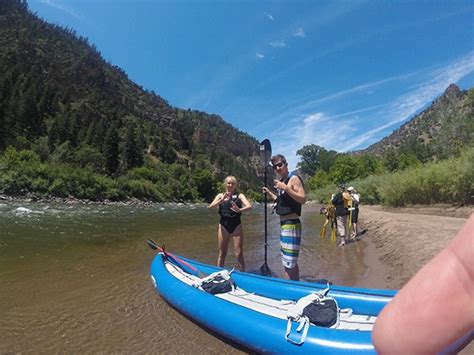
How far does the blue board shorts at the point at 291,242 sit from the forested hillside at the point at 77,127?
3352 centimetres

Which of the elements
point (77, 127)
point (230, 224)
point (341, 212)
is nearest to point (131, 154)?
point (77, 127)

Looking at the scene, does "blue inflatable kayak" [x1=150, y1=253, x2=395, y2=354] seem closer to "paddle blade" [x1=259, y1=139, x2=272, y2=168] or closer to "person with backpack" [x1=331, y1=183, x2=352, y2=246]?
"paddle blade" [x1=259, y1=139, x2=272, y2=168]

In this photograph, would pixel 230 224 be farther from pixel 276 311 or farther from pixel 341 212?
pixel 341 212

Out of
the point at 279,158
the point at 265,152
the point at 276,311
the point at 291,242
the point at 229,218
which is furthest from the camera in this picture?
the point at 265,152

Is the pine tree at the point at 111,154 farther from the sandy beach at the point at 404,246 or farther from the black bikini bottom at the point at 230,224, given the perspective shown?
the black bikini bottom at the point at 230,224

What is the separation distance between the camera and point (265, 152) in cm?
681

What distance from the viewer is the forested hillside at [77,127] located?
4415 centimetres

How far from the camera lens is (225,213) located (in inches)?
237

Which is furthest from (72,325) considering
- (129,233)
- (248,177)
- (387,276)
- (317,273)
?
(248,177)

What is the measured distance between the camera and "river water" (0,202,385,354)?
398 centimetres

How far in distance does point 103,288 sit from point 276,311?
3.62m

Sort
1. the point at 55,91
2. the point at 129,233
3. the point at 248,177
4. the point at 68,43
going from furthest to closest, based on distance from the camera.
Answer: the point at 248,177 → the point at 68,43 → the point at 55,91 → the point at 129,233

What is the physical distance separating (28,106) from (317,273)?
69632 millimetres

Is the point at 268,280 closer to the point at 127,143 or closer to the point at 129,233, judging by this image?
the point at 129,233
